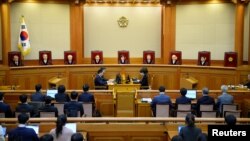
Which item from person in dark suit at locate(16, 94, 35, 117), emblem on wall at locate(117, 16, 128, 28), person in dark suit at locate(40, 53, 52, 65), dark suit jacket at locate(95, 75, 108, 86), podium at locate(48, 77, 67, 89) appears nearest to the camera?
person in dark suit at locate(16, 94, 35, 117)

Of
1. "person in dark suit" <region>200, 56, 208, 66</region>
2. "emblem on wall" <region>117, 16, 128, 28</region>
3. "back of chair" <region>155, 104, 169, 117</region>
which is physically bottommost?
"back of chair" <region>155, 104, 169, 117</region>

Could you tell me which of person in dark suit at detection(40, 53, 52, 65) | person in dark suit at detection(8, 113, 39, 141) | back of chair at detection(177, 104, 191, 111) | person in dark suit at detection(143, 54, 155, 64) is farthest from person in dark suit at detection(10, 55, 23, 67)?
person in dark suit at detection(8, 113, 39, 141)

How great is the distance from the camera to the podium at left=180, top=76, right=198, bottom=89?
15.0 meters

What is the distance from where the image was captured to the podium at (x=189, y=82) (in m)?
15.0

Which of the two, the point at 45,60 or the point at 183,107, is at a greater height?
the point at 45,60

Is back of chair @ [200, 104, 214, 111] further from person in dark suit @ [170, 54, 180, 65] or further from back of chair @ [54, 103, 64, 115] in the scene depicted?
person in dark suit @ [170, 54, 180, 65]

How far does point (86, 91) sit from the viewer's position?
10.8 meters

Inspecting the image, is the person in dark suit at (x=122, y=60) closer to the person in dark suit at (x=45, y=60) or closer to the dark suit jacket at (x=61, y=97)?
the person in dark suit at (x=45, y=60)

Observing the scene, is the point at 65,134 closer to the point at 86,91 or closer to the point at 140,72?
the point at 86,91

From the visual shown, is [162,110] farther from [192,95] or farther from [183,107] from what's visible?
[192,95]

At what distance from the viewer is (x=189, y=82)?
1523 centimetres

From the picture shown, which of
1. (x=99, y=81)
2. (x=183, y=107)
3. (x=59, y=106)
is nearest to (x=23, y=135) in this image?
(x=59, y=106)

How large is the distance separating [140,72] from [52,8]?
473cm

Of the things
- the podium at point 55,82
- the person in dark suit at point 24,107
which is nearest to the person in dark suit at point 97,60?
the podium at point 55,82
